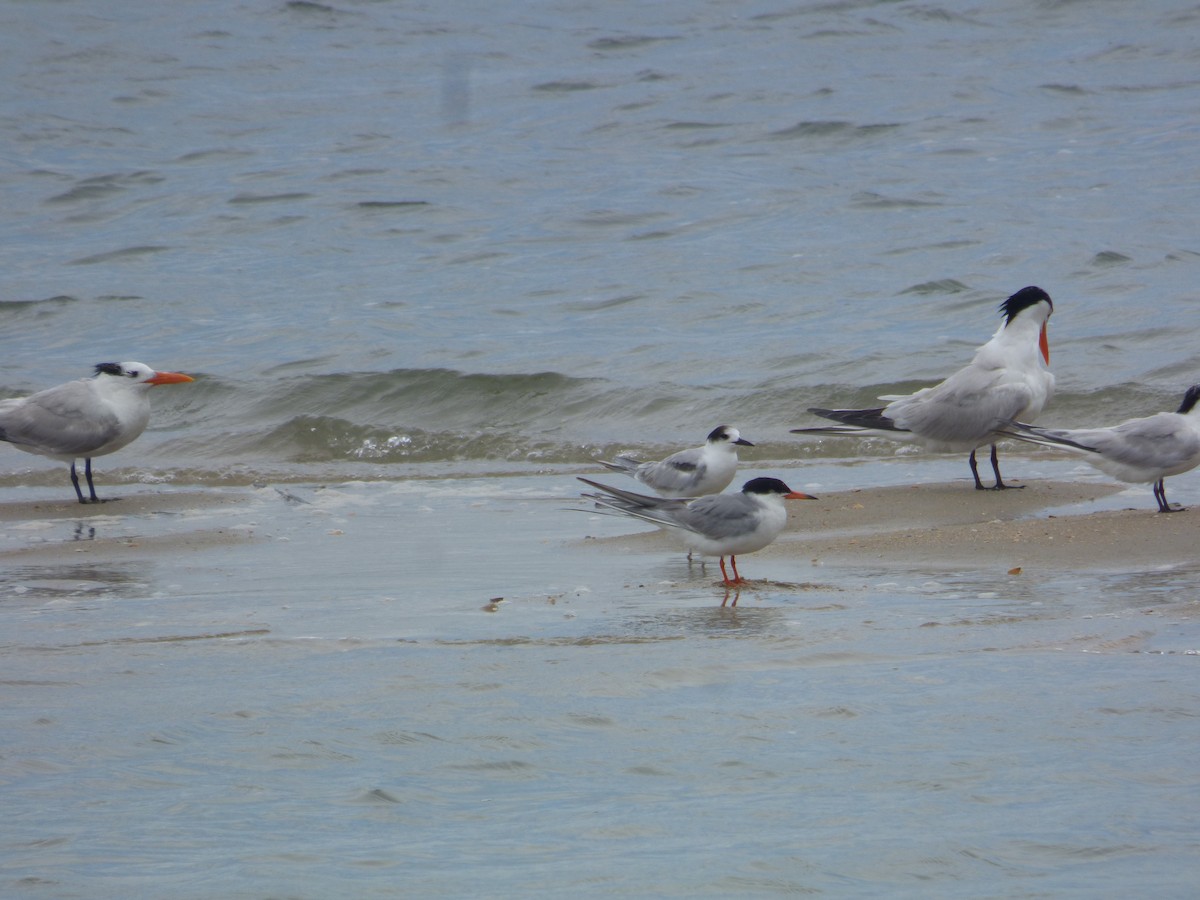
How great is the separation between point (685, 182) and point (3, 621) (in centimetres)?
1409

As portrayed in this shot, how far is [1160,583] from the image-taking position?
16.7 ft

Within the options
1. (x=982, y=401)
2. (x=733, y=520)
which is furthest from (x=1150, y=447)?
(x=733, y=520)

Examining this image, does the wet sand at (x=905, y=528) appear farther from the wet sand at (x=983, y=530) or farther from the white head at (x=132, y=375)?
the white head at (x=132, y=375)

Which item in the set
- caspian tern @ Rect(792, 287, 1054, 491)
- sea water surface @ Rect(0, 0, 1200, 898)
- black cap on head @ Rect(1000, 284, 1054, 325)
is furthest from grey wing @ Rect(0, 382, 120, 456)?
black cap on head @ Rect(1000, 284, 1054, 325)

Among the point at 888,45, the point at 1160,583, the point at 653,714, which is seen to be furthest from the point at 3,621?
the point at 888,45

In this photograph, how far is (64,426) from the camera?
8.75 metres

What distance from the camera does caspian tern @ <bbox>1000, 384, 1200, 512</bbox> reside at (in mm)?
6793

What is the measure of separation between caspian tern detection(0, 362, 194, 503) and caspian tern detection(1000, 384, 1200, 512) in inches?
202

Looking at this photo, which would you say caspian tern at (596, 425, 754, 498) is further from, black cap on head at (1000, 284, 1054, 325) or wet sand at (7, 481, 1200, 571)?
black cap on head at (1000, 284, 1054, 325)

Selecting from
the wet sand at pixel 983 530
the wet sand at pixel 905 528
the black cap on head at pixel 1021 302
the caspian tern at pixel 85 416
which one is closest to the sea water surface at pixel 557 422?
the wet sand at pixel 905 528

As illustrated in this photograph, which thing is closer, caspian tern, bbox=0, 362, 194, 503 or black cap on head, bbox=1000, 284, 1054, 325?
black cap on head, bbox=1000, 284, 1054, 325

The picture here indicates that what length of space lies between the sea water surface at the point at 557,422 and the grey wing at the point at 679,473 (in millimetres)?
429

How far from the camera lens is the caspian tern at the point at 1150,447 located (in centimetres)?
679

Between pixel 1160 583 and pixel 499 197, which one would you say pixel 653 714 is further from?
pixel 499 197
